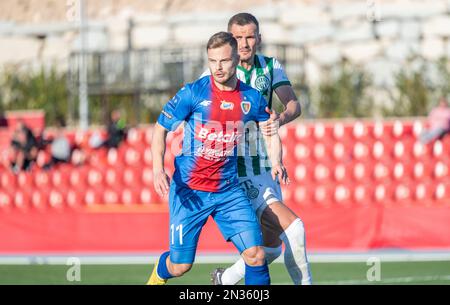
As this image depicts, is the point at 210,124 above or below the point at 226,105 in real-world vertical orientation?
below

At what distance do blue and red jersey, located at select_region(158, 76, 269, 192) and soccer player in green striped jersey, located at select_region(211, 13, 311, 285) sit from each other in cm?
30

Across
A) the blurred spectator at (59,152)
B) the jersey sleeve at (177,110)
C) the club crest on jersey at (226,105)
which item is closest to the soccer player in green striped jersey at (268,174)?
the club crest on jersey at (226,105)

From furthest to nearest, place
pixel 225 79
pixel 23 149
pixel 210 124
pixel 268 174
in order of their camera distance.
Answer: pixel 23 149 < pixel 268 174 < pixel 210 124 < pixel 225 79

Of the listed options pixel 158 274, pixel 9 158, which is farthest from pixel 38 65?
pixel 158 274

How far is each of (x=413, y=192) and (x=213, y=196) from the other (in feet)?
38.3

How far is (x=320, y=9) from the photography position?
108ft

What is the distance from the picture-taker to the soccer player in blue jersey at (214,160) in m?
8.73

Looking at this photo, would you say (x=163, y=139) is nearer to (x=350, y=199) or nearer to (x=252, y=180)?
(x=252, y=180)

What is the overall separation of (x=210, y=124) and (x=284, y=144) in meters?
12.5

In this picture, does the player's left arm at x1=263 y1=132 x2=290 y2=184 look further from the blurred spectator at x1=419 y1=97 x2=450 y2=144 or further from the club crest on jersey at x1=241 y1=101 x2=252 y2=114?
the blurred spectator at x1=419 y1=97 x2=450 y2=144

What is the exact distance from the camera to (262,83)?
Answer: 9.58 meters

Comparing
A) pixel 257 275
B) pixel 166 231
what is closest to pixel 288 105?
pixel 257 275

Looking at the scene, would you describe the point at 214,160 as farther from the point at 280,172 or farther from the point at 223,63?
the point at 223,63

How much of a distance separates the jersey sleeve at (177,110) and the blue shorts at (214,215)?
0.58 meters
